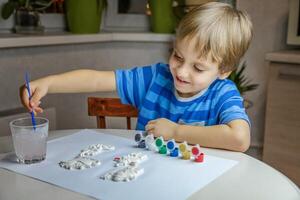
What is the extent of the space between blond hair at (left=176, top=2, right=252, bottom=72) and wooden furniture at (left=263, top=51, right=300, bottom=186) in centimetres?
102

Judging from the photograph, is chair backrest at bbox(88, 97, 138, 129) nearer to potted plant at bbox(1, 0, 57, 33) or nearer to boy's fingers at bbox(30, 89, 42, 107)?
boy's fingers at bbox(30, 89, 42, 107)

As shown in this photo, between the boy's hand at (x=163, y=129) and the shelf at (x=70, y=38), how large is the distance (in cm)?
101

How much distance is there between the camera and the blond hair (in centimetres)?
102

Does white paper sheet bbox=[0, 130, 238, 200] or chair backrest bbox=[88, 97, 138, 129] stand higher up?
white paper sheet bbox=[0, 130, 238, 200]

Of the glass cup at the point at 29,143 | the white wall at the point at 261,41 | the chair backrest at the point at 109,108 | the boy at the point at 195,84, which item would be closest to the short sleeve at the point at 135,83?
the boy at the point at 195,84

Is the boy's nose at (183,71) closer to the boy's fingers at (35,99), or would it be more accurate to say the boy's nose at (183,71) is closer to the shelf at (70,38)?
the boy's fingers at (35,99)

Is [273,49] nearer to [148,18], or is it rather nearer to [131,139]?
[148,18]

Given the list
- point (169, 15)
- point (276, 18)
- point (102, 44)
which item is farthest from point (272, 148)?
point (102, 44)

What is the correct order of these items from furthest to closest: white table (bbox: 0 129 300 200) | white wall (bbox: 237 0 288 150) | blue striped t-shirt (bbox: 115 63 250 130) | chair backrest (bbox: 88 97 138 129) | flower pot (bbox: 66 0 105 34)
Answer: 1. white wall (bbox: 237 0 288 150)
2. flower pot (bbox: 66 0 105 34)
3. chair backrest (bbox: 88 97 138 129)
4. blue striped t-shirt (bbox: 115 63 250 130)
5. white table (bbox: 0 129 300 200)

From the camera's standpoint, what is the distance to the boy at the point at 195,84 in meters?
0.97

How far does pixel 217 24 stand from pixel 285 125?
4.21 ft

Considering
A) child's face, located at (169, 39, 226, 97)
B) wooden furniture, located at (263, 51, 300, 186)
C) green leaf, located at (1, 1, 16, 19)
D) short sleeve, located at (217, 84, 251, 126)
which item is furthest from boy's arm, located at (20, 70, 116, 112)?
wooden furniture, located at (263, 51, 300, 186)

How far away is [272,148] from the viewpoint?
221cm

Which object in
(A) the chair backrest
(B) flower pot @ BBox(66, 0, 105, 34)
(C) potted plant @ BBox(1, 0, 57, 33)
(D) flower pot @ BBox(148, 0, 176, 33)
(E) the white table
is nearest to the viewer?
(E) the white table
